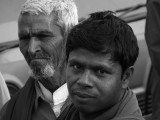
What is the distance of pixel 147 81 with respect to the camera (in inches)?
257

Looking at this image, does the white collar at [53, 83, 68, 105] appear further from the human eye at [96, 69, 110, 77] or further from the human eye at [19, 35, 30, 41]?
the human eye at [96, 69, 110, 77]

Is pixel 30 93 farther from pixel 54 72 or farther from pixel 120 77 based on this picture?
pixel 120 77

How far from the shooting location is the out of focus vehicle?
5.71 metres

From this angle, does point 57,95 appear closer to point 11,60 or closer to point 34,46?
point 34,46

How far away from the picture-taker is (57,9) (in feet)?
10.3

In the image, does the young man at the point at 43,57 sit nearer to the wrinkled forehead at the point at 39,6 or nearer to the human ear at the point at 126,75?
the wrinkled forehead at the point at 39,6

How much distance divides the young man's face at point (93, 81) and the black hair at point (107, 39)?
3cm

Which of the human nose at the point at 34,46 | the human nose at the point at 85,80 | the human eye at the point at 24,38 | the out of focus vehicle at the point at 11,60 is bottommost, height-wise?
the out of focus vehicle at the point at 11,60

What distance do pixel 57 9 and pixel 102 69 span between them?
40.0 inches

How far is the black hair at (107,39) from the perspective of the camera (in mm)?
2223

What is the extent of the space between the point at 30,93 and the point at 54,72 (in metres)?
0.19

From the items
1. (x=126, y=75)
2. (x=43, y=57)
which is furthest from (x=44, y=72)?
(x=126, y=75)

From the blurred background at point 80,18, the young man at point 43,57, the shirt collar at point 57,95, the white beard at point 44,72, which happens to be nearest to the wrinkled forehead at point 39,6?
the young man at point 43,57

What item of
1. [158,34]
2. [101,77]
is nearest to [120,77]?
[101,77]
